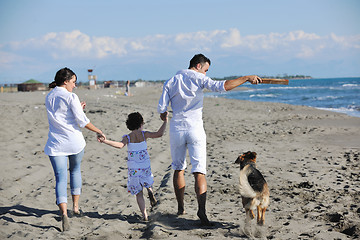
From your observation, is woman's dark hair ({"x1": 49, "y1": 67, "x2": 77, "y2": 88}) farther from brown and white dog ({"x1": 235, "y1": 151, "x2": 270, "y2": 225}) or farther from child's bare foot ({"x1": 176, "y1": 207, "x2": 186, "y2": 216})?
brown and white dog ({"x1": 235, "y1": 151, "x2": 270, "y2": 225})

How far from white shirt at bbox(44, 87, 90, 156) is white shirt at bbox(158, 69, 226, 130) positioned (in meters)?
1.08

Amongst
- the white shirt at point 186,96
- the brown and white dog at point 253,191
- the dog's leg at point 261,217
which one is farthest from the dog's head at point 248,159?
the white shirt at point 186,96

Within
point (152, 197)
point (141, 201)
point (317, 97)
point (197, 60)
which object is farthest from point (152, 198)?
point (317, 97)

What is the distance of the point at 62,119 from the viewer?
13.5ft

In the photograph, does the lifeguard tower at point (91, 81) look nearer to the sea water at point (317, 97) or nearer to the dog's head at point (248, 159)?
the sea water at point (317, 97)

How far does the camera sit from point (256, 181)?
382 cm

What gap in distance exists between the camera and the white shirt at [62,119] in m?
4.07

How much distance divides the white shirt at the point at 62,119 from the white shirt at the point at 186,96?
1.08 meters

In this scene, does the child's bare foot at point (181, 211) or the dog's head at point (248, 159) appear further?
the child's bare foot at point (181, 211)

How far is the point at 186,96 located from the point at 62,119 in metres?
1.57

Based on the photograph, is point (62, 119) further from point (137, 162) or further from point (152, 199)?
point (152, 199)

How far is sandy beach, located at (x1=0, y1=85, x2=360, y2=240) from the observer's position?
13.2 feet

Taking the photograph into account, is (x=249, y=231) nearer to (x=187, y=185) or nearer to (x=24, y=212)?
(x=187, y=185)

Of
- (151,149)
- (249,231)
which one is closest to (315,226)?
(249,231)
